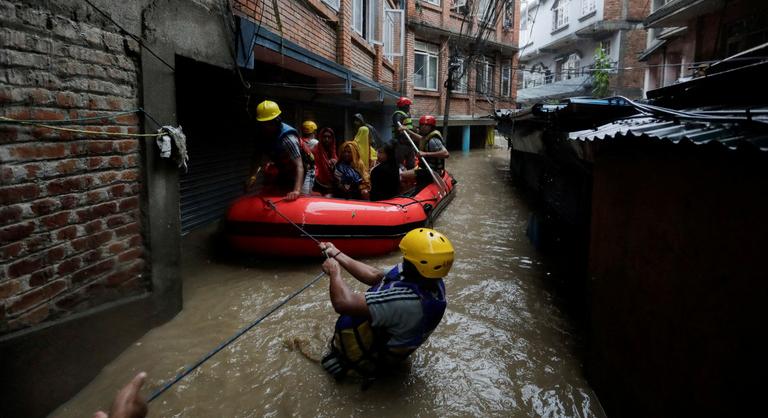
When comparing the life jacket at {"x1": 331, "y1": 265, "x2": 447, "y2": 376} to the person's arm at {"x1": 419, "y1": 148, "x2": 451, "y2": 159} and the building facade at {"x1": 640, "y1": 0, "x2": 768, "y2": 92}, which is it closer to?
the person's arm at {"x1": 419, "y1": 148, "x2": 451, "y2": 159}

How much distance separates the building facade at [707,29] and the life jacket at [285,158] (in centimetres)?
790

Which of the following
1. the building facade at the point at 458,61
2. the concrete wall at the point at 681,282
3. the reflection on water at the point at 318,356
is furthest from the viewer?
the building facade at the point at 458,61

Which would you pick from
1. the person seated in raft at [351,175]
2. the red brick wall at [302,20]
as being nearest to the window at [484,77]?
the red brick wall at [302,20]

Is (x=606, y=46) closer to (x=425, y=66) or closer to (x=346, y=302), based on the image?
(x=425, y=66)

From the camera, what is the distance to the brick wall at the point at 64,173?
221cm

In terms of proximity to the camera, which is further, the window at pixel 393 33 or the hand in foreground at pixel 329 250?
the window at pixel 393 33

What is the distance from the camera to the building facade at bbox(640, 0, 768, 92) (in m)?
9.90

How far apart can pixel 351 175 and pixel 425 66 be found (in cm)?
1278

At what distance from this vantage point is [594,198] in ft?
10.2

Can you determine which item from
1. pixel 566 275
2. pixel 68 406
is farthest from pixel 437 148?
pixel 68 406

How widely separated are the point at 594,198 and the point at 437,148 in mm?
4415

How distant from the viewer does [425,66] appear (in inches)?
696

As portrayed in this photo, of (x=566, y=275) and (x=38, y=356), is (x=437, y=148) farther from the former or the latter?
(x=38, y=356)

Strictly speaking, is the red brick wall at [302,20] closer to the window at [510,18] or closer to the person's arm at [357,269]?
the person's arm at [357,269]
